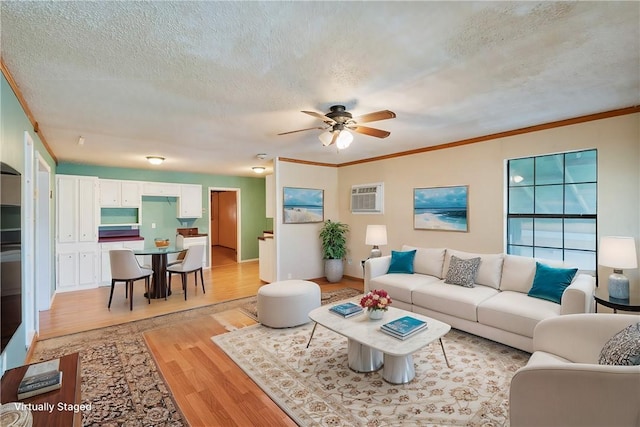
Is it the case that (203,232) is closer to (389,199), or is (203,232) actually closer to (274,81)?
(389,199)

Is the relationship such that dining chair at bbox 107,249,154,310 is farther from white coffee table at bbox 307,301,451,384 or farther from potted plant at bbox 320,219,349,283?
potted plant at bbox 320,219,349,283

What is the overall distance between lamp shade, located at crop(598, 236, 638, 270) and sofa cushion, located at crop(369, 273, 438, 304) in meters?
1.74

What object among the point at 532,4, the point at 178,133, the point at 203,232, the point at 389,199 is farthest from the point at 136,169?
the point at 532,4

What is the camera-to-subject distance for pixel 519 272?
3420 mm

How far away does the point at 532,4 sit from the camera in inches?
59.6

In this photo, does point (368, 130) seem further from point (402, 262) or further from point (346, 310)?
point (402, 262)

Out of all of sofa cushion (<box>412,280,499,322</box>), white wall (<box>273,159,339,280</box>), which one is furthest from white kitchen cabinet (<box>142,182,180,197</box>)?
sofa cushion (<box>412,280,499,322</box>)

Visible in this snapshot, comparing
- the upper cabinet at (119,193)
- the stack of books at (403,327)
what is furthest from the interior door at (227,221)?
the stack of books at (403,327)

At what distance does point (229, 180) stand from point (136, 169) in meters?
2.19

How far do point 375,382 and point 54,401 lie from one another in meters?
2.09

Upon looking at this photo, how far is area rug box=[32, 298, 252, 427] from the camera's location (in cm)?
209

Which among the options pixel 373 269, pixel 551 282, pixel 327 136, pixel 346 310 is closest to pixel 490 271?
pixel 551 282

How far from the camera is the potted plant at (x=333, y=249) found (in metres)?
5.90

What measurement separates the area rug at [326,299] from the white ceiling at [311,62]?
2478mm
